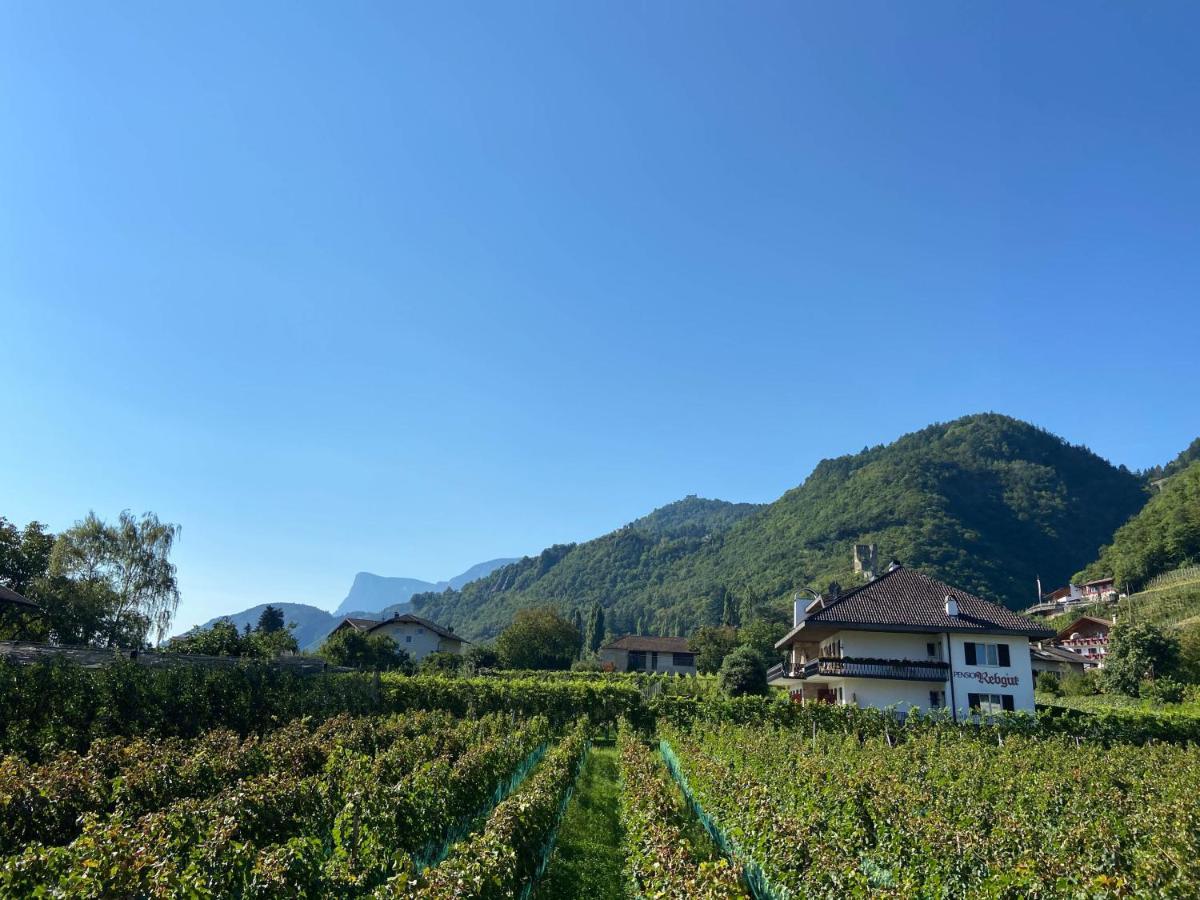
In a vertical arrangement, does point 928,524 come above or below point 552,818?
above

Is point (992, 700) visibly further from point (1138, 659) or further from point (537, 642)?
point (537, 642)

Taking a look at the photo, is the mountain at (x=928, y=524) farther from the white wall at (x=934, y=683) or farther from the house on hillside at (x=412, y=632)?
the white wall at (x=934, y=683)

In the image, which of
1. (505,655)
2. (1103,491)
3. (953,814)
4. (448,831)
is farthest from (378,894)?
(1103,491)

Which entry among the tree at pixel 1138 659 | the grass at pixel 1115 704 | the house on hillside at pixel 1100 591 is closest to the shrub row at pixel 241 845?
the grass at pixel 1115 704

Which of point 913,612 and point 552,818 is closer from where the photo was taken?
point 552,818

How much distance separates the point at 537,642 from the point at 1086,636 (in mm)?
61807

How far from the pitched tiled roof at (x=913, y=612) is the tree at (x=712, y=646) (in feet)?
149

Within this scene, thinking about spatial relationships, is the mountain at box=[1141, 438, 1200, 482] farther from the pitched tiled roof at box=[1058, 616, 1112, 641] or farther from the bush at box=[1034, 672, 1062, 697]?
the bush at box=[1034, 672, 1062, 697]

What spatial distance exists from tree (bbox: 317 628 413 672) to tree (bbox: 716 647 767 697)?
27028 millimetres

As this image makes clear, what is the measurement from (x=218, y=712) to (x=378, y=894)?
2509 cm

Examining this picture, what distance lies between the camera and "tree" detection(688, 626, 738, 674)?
271ft

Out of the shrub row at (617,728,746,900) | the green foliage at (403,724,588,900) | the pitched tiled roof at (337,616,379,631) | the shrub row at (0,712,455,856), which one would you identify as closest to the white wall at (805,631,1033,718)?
the green foliage at (403,724,588,900)

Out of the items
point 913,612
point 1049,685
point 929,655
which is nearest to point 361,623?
point 913,612

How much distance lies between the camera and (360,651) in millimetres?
62406
